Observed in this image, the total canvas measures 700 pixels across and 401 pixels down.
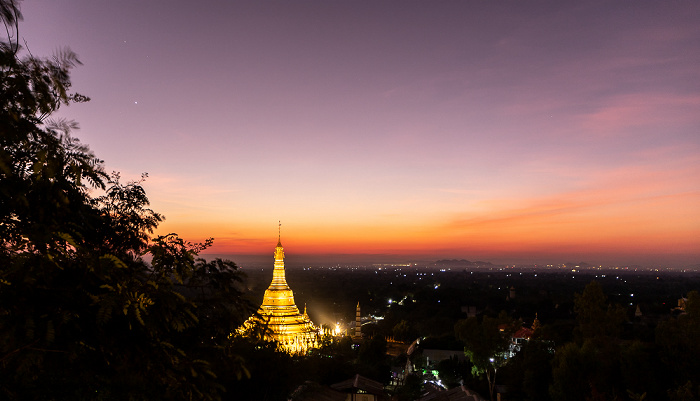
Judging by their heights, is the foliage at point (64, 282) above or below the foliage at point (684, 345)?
above

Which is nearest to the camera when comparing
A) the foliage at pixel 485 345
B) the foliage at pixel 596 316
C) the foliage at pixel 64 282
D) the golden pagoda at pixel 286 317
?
the foliage at pixel 64 282

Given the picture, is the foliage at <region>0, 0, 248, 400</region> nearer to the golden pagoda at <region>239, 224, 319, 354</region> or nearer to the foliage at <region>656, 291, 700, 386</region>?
the foliage at <region>656, 291, 700, 386</region>

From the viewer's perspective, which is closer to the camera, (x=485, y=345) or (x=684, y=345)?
(x=684, y=345)

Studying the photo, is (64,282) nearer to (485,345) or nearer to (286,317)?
(485,345)

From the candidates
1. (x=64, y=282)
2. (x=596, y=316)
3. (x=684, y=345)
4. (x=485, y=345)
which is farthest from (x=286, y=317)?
(x=64, y=282)

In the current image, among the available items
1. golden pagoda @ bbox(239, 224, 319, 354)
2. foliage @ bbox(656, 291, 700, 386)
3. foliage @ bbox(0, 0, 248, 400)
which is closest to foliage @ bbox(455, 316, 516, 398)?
foliage @ bbox(656, 291, 700, 386)

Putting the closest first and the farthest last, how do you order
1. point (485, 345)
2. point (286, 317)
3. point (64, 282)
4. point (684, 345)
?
point (64, 282)
point (684, 345)
point (485, 345)
point (286, 317)


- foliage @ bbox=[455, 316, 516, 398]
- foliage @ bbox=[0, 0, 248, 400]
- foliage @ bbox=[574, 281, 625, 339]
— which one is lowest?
foliage @ bbox=[455, 316, 516, 398]

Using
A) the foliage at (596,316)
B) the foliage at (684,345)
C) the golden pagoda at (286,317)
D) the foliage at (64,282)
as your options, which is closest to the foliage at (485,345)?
the foliage at (596,316)

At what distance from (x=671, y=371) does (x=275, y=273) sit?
26.2 metres

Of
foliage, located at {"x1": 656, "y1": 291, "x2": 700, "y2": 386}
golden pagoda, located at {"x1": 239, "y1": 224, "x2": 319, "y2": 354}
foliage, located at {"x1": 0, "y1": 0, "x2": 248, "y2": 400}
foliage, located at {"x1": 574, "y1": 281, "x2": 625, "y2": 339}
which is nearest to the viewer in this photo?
foliage, located at {"x1": 0, "y1": 0, "x2": 248, "y2": 400}

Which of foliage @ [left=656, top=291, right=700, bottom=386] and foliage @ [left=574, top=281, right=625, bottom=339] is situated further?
foliage @ [left=574, top=281, right=625, bottom=339]

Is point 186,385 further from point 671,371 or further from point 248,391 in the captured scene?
point 671,371

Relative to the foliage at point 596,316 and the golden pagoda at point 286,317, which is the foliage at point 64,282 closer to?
the foliage at point 596,316
